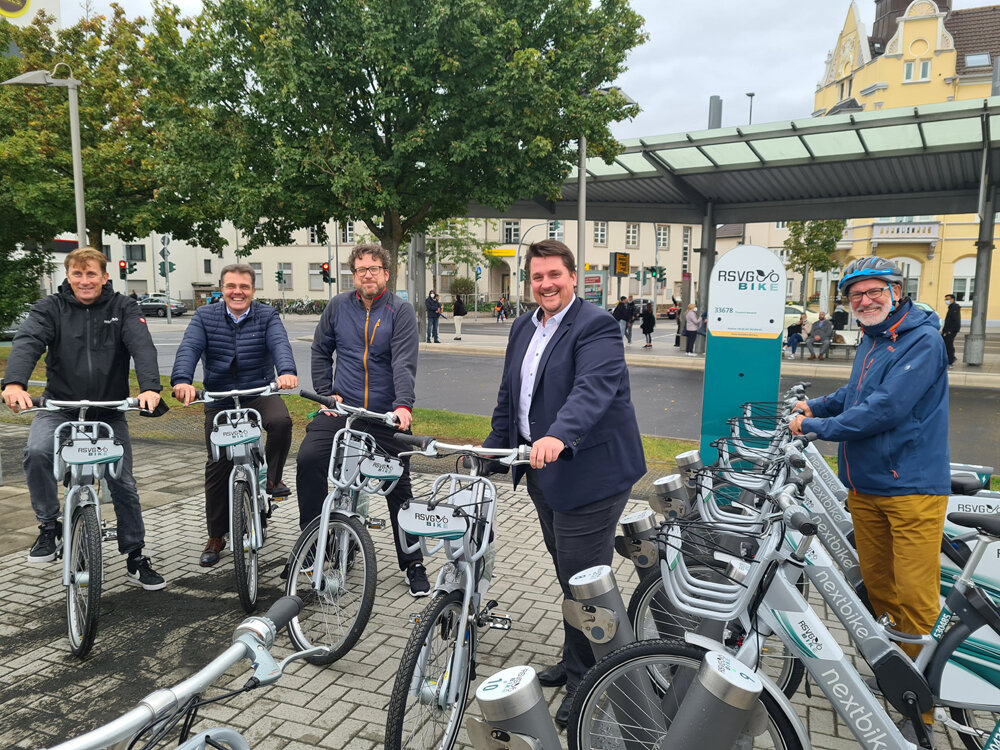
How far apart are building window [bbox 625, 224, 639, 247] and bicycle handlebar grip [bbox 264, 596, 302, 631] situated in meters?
63.0

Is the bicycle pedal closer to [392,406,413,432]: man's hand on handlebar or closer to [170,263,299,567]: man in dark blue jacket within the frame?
[392,406,413,432]: man's hand on handlebar

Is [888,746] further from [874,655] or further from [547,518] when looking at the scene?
[547,518]

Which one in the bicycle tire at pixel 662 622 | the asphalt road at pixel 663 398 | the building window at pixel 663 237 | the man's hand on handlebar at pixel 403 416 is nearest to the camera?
the bicycle tire at pixel 662 622

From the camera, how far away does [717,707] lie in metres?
1.94

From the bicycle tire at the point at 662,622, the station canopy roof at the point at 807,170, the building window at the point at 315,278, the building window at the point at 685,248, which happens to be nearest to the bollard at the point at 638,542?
the bicycle tire at the point at 662,622

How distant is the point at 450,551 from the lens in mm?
2812

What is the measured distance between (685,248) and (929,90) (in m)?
22.9

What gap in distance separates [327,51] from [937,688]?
11.7m

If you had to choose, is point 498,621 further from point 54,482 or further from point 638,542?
point 54,482

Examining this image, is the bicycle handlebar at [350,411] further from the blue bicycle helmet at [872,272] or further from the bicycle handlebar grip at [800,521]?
the blue bicycle helmet at [872,272]

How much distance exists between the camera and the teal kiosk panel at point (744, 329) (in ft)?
18.6

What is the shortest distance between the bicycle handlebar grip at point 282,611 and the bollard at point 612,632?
1.18 metres

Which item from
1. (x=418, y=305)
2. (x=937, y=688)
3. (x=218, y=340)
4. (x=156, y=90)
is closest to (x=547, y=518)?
(x=937, y=688)

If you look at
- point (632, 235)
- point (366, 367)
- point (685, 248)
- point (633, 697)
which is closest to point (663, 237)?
point (685, 248)
